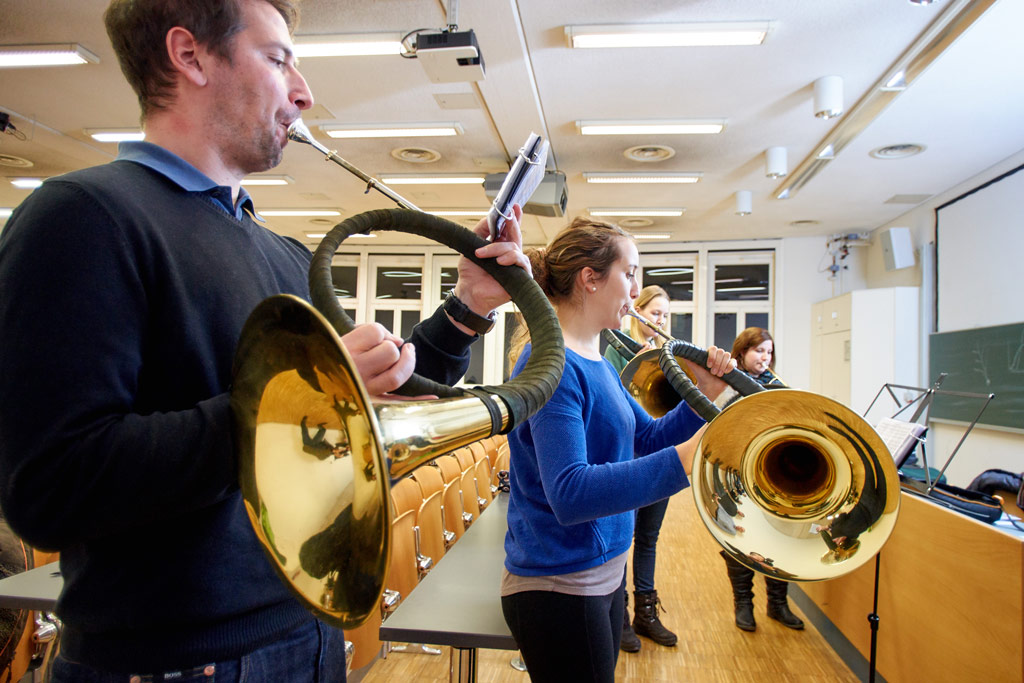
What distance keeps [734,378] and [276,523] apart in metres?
1.21

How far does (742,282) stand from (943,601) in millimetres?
7756

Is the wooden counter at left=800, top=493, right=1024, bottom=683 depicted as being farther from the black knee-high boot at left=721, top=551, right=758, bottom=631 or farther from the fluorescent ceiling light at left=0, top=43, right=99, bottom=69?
the fluorescent ceiling light at left=0, top=43, right=99, bottom=69

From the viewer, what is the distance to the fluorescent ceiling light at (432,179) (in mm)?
6465

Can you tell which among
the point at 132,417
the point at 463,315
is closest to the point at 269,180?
the point at 463,315

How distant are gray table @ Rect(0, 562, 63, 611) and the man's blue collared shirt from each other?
131 centimetres

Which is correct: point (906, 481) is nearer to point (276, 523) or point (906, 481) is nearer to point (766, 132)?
point (276, 523)

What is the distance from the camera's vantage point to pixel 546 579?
1.30m

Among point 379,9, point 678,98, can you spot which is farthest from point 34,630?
point 678,98

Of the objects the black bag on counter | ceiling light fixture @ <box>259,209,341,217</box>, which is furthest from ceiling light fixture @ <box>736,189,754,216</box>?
ceiling light fixture @ <box>259,209,341,217</box>

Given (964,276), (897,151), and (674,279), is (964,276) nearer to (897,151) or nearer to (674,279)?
(897,151)

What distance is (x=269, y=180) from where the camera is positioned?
21.8ft

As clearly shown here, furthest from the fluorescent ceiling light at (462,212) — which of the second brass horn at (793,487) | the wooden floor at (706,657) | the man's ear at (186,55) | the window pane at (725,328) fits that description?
the man's ear at (186,55)

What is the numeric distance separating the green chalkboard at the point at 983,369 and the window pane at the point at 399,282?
7.64 metres

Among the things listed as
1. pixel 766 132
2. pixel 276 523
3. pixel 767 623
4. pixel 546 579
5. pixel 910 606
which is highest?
pixel 766 132
